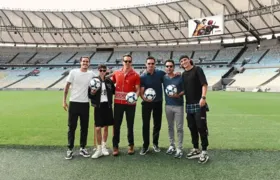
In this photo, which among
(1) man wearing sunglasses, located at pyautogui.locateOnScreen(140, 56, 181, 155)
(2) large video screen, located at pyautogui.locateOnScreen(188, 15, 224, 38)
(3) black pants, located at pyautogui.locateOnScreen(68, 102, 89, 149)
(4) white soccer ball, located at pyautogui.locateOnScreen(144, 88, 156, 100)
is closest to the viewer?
(3) black pants, located at pyautogui.locateOnScreen(68, 102, 89, 149)

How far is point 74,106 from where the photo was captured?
20.3ft

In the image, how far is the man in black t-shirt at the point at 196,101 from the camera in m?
5.81

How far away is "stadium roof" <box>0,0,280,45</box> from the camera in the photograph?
40.0 m

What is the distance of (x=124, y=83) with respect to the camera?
6.27 meters

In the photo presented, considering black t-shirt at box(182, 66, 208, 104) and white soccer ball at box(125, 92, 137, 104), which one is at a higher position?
black t-shirt at box(182, 66, 208, 104)

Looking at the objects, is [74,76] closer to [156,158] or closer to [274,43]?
[156,158]

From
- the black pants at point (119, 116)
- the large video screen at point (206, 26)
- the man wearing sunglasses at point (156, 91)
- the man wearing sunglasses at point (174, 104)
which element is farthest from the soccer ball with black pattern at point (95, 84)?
the large video screen at point (206, 26)

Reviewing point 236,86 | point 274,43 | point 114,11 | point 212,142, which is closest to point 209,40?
point 274,43

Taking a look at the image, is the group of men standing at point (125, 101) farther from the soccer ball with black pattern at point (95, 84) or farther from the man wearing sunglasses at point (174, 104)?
the soccer ball with black pattern at point (95, 84)

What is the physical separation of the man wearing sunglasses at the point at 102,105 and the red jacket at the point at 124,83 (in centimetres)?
15

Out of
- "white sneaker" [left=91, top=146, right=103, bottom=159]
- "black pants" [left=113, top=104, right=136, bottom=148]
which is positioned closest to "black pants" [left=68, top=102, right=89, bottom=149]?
"white sneaker" [left=91, top=146, right=103, bottom=159]

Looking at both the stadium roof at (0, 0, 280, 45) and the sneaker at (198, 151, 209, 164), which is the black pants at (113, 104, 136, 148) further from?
the stadium roof at (0, 0, 280, 45)

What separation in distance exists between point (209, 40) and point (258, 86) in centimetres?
1792

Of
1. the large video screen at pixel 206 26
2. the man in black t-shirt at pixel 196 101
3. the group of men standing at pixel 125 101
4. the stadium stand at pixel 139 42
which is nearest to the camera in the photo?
the man in black t-shirt at pixel 196 101
